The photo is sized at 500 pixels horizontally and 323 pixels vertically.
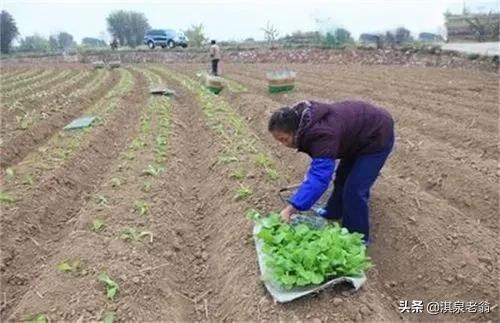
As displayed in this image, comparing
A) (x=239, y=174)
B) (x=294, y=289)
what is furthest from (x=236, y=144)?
(x=294, y=289)

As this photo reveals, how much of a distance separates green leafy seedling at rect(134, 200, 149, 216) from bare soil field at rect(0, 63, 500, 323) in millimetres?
25

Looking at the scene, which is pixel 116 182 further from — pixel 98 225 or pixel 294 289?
pixel 294 289

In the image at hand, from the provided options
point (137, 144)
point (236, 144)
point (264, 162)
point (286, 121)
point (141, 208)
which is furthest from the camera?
point (137, 144)

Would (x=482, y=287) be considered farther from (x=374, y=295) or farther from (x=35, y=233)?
(x=35, y=233)

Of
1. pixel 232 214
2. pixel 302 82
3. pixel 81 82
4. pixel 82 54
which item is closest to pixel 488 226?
pixel 232 214

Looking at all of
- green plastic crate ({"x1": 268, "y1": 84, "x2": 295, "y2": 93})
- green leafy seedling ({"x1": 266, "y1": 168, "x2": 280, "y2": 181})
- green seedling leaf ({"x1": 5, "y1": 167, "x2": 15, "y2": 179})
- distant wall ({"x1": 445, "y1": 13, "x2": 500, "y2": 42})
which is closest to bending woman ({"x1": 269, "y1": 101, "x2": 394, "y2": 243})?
green leafy seedling ({"x1": 266, "y1": 168, "x2": 280, "y2": 181})

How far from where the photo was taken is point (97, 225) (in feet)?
17.9

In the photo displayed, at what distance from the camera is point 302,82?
1853 cm

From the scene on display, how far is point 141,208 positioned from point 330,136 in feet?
8.13

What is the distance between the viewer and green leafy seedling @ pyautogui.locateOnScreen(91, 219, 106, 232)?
545 cm

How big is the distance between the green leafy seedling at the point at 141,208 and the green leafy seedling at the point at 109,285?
4.47ft

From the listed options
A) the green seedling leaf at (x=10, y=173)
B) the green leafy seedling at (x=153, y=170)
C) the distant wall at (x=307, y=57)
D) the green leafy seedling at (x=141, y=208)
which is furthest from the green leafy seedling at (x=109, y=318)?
the distant wall at (x=307, y=57)

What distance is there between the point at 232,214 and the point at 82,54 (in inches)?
1585

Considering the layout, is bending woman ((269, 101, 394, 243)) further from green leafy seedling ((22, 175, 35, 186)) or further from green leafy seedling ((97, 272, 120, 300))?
green leafy seedling ((22, 175, 35, 186))
